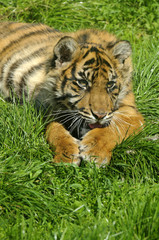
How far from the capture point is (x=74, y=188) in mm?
3320

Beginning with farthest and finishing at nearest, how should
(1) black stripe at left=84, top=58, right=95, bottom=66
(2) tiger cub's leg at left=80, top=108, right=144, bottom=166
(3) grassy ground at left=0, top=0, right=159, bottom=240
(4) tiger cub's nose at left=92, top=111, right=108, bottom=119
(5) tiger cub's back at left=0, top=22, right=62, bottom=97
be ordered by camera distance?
(5) tiger cub's back at left=0, top=22, right=62, bottom=97
(1) black stripe at left=84, top=58, right=95, bottom=66
(2) tiger cub's leg at left=80, top=108, right=144, bottom=166
(4) tiger cub's nose at left=92, top=111, right=108, bottom=119
(3) grassy ground at left=0, top=0, right=159, bottom=240

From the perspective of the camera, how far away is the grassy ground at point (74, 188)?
268cm

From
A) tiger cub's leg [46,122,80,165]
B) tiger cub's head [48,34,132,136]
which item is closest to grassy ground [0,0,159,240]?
tiger cub's leg [46,122,80,165]

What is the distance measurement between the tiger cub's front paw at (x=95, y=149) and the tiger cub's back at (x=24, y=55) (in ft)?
2.63

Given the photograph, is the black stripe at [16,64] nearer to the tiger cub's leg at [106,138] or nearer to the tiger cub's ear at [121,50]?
the tiger cub's ear at [121,50]

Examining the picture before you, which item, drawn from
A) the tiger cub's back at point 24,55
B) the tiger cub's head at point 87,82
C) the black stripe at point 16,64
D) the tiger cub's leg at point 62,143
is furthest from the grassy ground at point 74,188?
the black stripe at point 16,64

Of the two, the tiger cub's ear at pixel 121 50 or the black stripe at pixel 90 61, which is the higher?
the tiger cub's ear at pixel 121 50

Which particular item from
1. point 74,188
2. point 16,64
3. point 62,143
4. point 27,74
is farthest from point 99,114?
point 16,64

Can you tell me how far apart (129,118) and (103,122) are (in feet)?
1.91

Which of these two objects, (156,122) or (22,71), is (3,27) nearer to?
(22,71)

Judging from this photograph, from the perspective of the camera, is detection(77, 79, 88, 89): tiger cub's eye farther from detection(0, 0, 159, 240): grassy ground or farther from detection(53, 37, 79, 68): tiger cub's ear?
detection(0, 0, 159, 240): grassy ground

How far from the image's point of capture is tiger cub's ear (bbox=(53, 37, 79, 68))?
12.4 ft

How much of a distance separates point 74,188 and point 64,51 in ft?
4.37

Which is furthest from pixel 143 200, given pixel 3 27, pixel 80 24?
pixel 80 24
